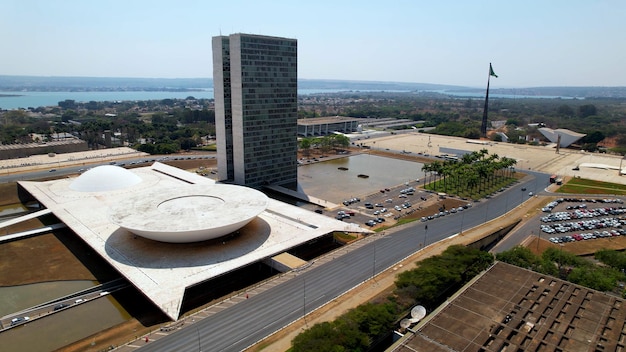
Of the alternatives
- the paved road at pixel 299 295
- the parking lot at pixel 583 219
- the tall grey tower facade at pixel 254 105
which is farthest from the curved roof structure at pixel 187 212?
the parking lot at pixel 583 219

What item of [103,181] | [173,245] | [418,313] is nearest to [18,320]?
[173,245]

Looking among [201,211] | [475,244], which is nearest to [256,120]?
[201,211]

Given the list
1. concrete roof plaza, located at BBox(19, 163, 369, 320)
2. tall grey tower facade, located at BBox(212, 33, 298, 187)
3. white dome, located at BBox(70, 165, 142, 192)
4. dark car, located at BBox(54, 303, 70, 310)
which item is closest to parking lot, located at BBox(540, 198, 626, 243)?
concrete roof plaza, located at BBox(19, 163, 369, 320)

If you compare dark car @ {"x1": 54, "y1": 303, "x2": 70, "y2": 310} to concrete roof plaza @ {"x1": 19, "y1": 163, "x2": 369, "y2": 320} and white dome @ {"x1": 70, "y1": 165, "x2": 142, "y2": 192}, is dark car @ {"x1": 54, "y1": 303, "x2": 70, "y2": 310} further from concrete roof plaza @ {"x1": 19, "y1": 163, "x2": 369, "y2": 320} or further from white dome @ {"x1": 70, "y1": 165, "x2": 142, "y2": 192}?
white dome @ {"x1": 70, "y1": 165, "x2": 142, "y2": 192}

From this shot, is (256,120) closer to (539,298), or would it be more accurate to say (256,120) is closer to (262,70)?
(262,70)

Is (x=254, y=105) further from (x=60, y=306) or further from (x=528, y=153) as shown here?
(x=528, y=153)

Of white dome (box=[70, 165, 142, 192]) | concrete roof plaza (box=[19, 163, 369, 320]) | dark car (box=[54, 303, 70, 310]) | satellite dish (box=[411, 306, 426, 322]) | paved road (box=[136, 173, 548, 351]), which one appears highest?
white dome (box=[70, 165, 142, 192])
